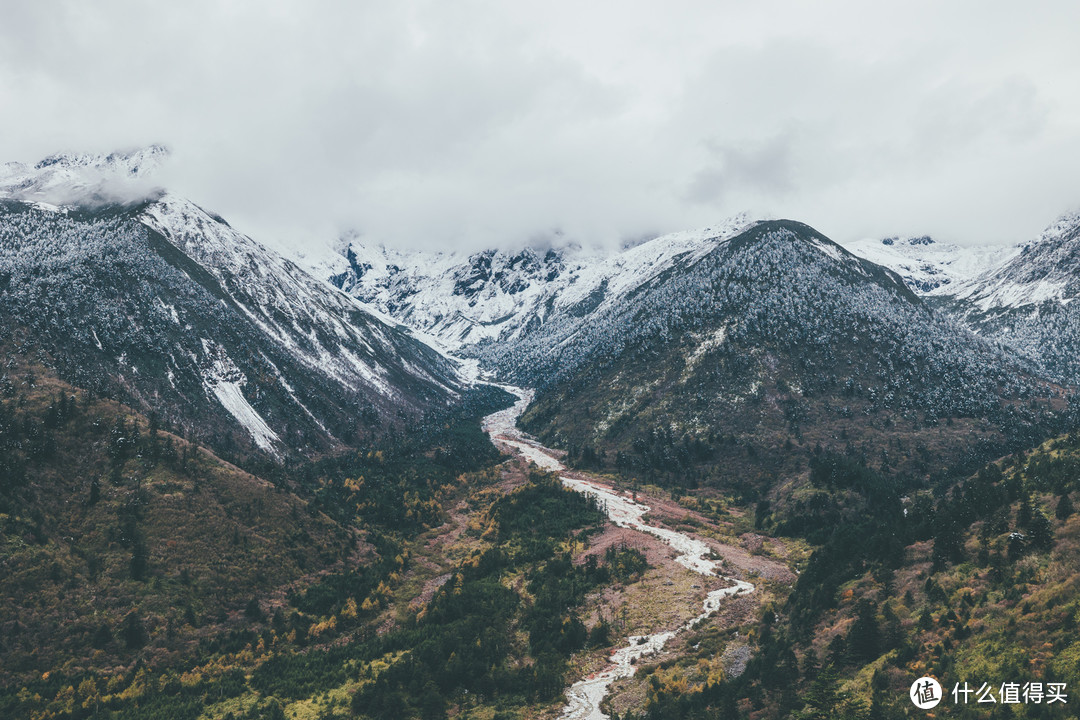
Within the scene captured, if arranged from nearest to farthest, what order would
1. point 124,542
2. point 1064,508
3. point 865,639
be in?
point 865,639 → point 1064,508 → point 124,542

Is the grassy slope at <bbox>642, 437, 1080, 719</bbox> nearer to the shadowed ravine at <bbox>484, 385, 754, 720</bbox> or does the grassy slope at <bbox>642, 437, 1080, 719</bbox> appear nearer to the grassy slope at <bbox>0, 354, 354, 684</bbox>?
the shadowed ravine at <bbox>484, 385, 754, 720</bbox>

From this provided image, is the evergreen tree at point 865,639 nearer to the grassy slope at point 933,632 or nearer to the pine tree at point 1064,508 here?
the grassy slope at point 933,632

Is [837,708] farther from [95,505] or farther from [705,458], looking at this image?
[705,458]

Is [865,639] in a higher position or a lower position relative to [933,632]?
lower

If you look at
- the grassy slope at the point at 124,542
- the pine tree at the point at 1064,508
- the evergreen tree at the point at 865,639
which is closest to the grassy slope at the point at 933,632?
the evergreen tree at the point at 865,639

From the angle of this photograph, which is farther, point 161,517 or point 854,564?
point 161,517

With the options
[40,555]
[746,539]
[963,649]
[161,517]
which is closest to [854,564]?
[963,649]

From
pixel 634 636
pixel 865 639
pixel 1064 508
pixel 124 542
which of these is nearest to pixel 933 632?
pixel 865 639

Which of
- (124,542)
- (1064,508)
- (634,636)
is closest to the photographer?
(1064,508)

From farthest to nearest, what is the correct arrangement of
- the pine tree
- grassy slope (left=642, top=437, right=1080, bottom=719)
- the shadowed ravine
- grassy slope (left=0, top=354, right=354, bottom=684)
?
grassy slope (left=0, top=354, right=354, bottom=684) < the shadowed ravine < the pine tree < grassy slope (left=642, top=437, right=1080, bottom=719)

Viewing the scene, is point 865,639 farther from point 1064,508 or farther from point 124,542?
point 124,542

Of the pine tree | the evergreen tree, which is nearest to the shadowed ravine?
the evergreen tree
